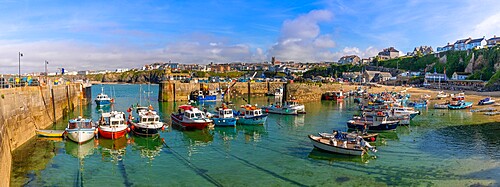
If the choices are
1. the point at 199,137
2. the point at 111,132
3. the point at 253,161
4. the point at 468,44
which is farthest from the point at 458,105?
the point at 468,44

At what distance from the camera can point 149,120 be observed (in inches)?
1236

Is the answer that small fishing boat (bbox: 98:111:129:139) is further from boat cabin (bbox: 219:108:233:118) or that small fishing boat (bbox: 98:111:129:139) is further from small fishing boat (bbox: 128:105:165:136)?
boat cabin (bbox: 219:108:233:118)

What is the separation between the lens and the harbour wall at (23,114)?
1874cm

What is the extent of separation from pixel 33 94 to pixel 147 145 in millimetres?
13234

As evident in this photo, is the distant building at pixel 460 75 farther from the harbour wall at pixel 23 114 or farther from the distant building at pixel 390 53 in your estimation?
the harbour wall at pixel 23 114

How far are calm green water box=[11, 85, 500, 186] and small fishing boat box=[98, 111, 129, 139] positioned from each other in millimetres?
586

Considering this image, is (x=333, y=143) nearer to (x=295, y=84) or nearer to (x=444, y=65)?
(x=295, y=84)

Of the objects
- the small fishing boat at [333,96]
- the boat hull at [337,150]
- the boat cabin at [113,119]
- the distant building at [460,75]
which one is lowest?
the boat hull at [337,150]

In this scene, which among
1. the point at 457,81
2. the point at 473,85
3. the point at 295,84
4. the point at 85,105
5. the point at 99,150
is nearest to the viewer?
the point at 99,150

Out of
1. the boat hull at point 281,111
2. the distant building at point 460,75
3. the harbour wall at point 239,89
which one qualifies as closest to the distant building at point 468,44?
the distant building at point 460,75

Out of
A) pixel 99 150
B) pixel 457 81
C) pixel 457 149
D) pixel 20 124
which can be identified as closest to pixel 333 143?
pixel 457 149

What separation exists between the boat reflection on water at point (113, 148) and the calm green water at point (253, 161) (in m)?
0.07

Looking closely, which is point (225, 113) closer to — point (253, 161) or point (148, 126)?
point (148, 126)

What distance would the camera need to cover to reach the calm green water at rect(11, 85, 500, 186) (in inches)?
760
